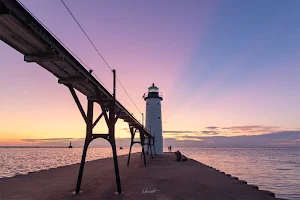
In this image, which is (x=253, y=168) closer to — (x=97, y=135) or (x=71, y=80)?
(x=97, y=135)

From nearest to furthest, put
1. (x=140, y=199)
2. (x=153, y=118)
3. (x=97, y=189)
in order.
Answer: (x=140, y=199) < (x=97, y=189) < (x=153, y=118)

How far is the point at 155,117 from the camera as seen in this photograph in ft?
159

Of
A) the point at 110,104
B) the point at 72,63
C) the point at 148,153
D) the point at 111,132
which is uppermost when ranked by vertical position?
the point at 72,63

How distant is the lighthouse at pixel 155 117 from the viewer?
48.3 m

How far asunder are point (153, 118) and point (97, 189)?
117ft

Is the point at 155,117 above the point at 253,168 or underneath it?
above

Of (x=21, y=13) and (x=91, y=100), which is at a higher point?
(x=21, y=13)

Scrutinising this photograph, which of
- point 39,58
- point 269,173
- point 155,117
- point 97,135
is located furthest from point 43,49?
point 155,117

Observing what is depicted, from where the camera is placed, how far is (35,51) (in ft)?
27.5

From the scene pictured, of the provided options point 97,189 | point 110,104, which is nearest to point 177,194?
point 97,189

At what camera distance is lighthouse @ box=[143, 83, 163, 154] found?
158ft

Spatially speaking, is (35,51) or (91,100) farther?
(91,100)

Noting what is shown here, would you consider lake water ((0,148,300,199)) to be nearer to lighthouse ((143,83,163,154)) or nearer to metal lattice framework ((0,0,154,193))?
lighthouse ((143,83,163,154))

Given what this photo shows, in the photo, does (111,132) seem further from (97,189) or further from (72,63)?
(72,63)
